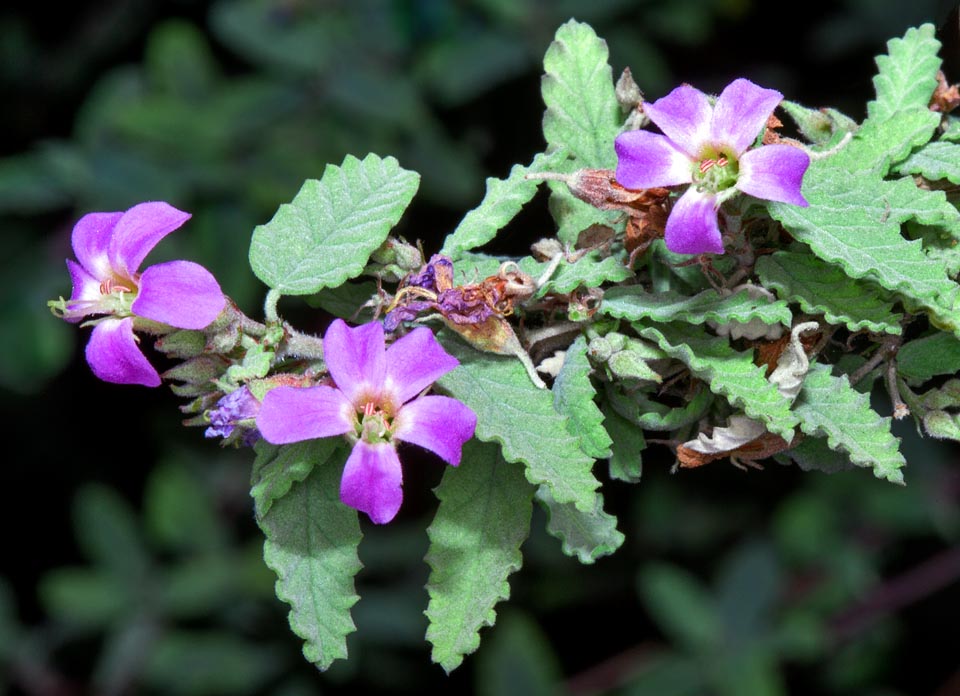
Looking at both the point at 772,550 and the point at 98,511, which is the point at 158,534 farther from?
the point at 772,550

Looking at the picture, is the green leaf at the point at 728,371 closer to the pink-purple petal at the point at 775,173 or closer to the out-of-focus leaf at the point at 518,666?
the pink-purple petal at the point at 775,173

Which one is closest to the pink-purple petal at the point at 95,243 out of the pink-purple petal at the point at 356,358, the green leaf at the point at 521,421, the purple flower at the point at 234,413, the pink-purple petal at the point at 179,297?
the pink-purple petal at the point at 179,297

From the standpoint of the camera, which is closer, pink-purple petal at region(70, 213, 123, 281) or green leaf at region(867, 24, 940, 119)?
pink-purple petal at region(70, 213, 123, 281)

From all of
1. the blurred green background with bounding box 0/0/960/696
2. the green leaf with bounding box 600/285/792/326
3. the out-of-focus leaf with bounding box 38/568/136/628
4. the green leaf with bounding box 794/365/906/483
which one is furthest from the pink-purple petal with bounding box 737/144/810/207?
the out-of-focus leaf with bounding box 38/568/136/628

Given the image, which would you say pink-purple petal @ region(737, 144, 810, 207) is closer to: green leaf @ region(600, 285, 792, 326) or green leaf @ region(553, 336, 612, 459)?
green leaf @ region(600, 285, 792, 326)

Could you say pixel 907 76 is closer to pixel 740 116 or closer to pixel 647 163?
pixel 740 116

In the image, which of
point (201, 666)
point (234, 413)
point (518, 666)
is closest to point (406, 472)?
point (518, 666)

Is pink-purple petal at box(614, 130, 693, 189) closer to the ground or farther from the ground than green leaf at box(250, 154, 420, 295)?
farther from the ground

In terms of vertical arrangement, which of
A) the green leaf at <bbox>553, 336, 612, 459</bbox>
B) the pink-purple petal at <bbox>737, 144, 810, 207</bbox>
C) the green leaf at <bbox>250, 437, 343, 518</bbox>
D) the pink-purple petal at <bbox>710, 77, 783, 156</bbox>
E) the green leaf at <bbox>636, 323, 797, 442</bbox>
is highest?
the pink-purple petal at <bbox>710, 77, 783, 156</bbox>
